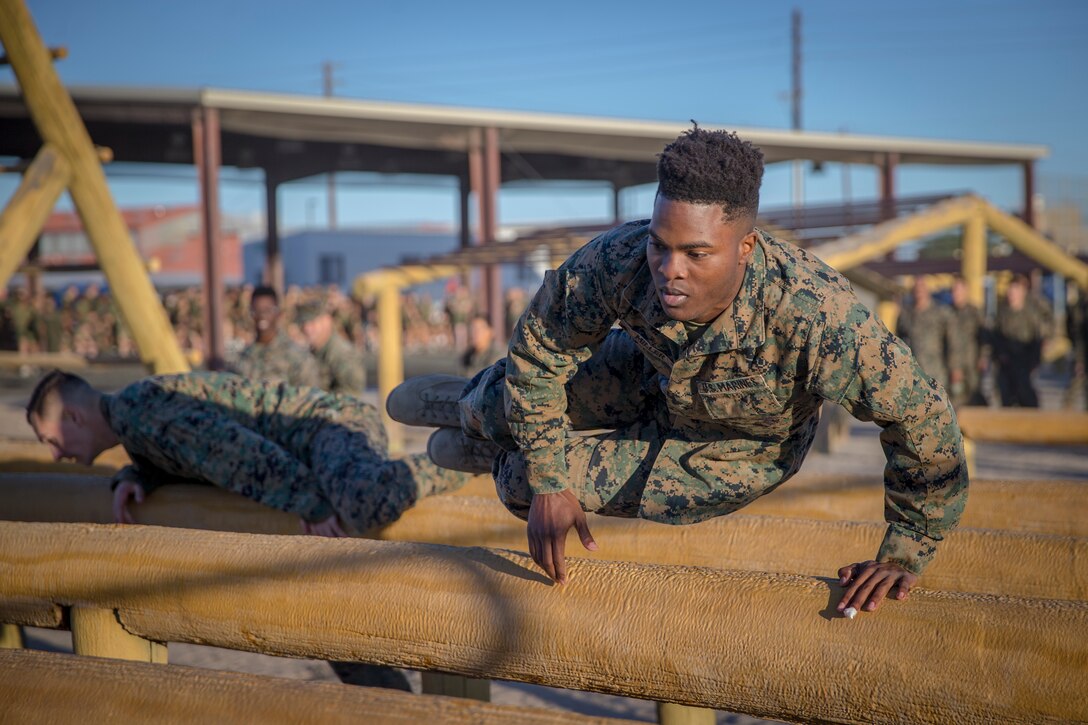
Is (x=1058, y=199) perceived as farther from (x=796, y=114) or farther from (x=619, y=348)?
(x=619, y=348)

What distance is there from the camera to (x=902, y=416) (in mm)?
2143

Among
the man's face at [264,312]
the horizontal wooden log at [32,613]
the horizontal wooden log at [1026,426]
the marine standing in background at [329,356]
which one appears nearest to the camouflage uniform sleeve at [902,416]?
the horizontal wooden log at [32,613]

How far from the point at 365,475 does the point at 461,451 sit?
514 mm

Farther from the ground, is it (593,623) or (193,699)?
(593,623)

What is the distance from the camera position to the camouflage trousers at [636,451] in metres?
2.62

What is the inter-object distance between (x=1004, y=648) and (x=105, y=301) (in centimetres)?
2500

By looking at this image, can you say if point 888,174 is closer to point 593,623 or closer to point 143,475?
point 143,475

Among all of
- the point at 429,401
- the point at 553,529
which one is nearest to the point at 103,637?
the point at 429,401

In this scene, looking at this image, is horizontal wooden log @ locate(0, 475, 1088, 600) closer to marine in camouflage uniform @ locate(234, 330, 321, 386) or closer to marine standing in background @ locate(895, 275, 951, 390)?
marine in camouflage uniform @ locate(234, 330, 321, 386)

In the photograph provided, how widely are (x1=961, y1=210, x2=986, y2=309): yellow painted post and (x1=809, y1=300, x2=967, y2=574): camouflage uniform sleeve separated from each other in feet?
29.1

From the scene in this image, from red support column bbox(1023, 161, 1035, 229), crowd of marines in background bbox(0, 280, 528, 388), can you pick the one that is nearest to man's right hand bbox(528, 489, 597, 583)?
crowd of marines in background bbox(0, 280, 528, 388)

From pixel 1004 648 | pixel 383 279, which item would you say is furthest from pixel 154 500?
pixel 383 279

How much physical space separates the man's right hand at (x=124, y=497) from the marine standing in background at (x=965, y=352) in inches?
340

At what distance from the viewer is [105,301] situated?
2391cm
